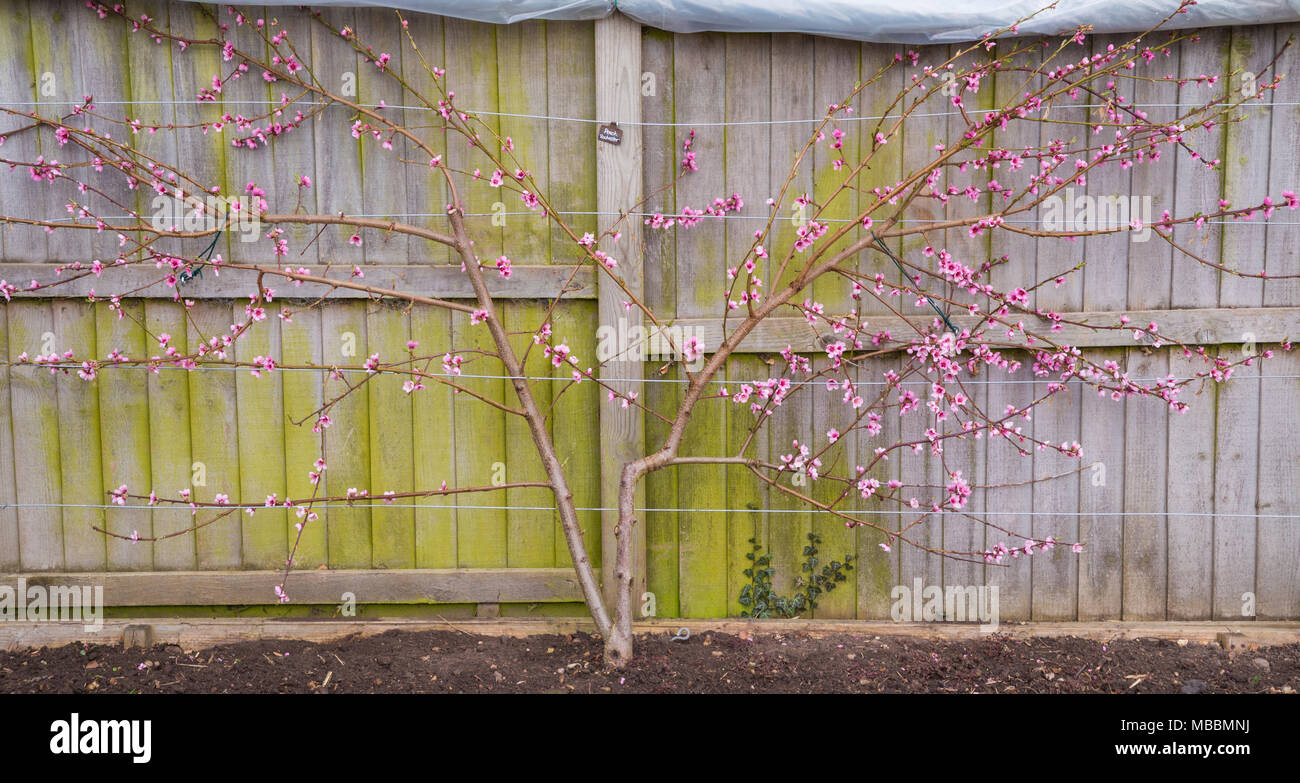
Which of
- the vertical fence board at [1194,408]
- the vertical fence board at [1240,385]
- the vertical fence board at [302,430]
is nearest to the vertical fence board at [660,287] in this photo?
the vertical fence board at [302,430]

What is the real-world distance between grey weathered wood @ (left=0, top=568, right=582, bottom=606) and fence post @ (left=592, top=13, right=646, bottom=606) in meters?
0.29

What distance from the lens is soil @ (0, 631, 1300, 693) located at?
9.58 ft

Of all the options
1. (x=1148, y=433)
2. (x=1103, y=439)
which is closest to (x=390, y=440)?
(x=1103, y=439)

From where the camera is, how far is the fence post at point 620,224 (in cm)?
310

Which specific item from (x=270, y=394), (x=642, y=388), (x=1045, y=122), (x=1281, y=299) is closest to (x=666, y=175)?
(x=642, y=388)

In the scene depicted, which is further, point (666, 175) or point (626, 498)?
point (666, 175)

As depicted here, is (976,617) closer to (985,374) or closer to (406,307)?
(985,374)

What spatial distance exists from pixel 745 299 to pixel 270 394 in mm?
1635

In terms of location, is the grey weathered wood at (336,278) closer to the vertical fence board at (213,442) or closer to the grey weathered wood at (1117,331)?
the vertical fence board at (213,442)

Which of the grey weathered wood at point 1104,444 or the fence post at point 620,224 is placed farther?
the grey weathered wood at point 1104,444

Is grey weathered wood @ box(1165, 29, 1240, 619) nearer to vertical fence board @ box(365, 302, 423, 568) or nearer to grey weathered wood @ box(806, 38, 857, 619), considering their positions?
grey weathered wood @ box(806, 38, 857, 619)

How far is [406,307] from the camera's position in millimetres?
3229

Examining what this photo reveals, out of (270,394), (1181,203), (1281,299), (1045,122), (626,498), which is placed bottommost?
(626,498)

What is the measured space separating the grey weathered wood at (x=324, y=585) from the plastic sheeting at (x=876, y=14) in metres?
1.84
